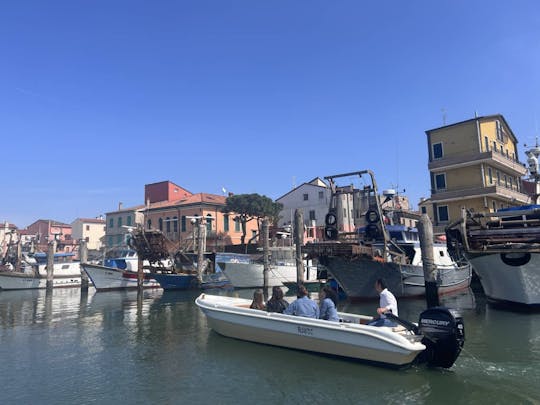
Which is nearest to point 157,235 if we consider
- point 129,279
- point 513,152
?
point 129,279

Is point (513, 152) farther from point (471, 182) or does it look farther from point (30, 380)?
point (30, 380)

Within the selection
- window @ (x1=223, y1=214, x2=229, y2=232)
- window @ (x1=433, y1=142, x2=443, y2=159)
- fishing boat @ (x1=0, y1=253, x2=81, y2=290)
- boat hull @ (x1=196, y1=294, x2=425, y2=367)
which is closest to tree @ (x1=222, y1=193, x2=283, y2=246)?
window @ (x1=223, y1=214, x2=229, y2=232)

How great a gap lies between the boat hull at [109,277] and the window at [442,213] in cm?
2526

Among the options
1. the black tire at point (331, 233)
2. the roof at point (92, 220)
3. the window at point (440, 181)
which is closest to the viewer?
the black tire at point (331, 233)

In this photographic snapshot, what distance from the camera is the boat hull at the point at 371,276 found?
20156mm

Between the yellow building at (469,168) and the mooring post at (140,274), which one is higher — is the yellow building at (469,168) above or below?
above

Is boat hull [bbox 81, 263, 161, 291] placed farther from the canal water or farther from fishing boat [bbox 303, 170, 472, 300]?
the canal water

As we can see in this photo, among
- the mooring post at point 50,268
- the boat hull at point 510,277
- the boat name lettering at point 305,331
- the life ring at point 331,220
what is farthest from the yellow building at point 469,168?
the mooring post at point 50,268

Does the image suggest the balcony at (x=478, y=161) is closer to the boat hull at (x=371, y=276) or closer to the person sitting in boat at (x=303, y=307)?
the boat hull at (x=371, y=276)

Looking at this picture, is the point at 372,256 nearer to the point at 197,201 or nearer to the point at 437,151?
the point at 437,151

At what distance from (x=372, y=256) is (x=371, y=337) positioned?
36.4ft

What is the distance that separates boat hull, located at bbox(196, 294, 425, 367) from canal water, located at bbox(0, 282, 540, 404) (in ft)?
Answer: 0.83

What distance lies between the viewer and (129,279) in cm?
3453

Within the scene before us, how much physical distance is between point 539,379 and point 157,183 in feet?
189
